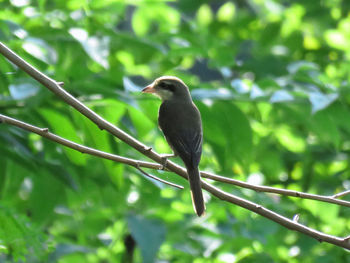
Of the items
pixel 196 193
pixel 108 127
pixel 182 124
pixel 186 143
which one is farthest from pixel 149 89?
pixel 108 127

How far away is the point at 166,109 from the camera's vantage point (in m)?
4.62

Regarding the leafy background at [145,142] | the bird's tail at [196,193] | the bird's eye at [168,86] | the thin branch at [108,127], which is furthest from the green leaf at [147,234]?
the thin branch at [108,127]

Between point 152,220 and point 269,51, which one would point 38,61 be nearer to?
point 152,220

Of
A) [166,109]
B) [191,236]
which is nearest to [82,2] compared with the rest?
[166,109]

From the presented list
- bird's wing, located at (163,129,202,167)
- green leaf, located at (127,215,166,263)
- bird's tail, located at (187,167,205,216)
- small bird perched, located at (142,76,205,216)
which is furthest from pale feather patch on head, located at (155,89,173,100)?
bird's tail, located at (187,167,205,216)

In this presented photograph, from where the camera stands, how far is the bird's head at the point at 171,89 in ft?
16.1

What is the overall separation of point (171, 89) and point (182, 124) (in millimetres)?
584

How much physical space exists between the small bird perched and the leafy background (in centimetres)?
14

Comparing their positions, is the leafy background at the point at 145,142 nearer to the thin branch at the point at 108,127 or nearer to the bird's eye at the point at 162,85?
the bird's eye at the point at 162,85

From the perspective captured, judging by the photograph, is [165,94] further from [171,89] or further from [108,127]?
[108,127]

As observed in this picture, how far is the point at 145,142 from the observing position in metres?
5.68

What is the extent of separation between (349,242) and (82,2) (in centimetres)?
385

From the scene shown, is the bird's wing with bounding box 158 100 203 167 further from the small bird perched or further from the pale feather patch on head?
the pale feather patch on head

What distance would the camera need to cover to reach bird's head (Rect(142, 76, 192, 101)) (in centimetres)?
489
